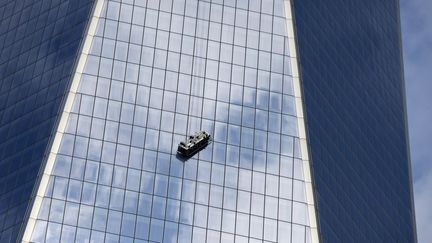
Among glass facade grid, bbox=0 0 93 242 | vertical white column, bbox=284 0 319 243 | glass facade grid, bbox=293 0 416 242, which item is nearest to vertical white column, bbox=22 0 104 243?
glass facade grid, bbox=0 0 93 242

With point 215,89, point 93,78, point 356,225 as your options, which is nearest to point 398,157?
point 356,225

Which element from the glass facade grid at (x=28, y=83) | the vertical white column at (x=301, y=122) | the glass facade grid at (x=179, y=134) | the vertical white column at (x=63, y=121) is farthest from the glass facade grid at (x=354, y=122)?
the glass facade grid at (x=28, y=83)

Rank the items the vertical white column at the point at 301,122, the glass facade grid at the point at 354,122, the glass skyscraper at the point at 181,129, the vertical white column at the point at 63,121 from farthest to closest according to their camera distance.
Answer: the glass facade grid at the point at 354,122, the vertical white column at the point at 301,122, the glass skyscraper at the point at 181,129, the vertical white column at the point at 63,121

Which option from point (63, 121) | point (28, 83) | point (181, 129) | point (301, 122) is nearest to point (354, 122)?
point (301, 122)

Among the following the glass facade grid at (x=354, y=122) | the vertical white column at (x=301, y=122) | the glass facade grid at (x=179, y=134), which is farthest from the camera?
the glass facade grid at (x=354, y=122)

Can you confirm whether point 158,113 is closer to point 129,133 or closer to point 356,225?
point 129,133

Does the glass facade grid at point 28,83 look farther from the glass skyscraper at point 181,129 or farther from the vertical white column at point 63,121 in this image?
the vertical white column at point 63,121
